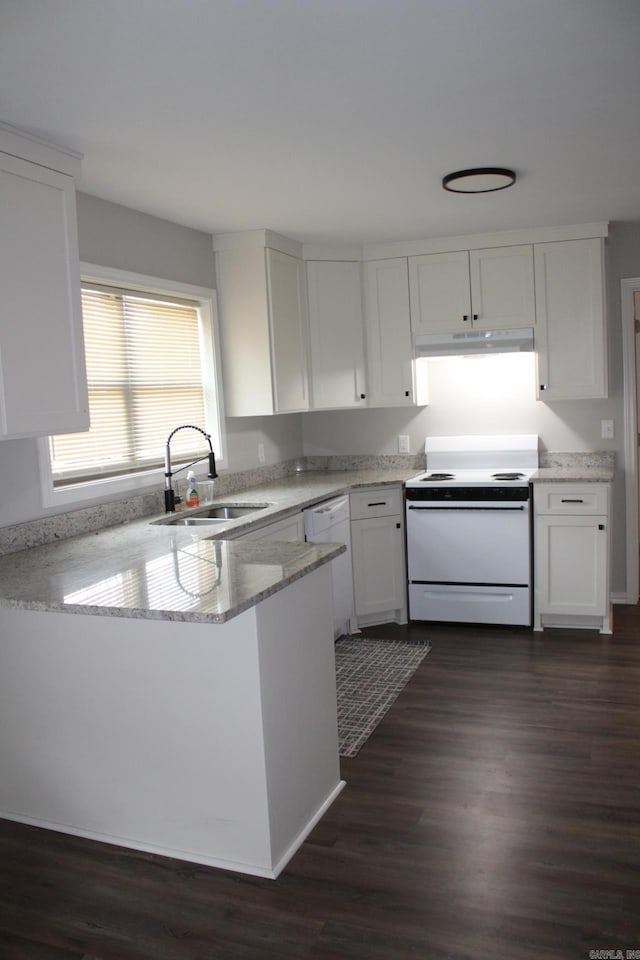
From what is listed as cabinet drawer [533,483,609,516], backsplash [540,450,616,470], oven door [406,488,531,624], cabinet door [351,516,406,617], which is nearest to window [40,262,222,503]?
cabinet door [351,516,406,617]

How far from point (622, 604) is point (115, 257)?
371cm

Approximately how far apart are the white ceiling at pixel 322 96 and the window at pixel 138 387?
0.52 metres

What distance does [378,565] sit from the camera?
4.69 m

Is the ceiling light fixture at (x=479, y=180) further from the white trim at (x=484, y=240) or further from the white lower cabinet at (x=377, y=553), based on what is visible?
the white lower cabinet at (x=377, y=553)

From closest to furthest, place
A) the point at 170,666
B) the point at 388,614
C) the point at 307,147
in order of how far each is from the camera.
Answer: the point at 170,666 → the point at 307,147 → the point at 388,614

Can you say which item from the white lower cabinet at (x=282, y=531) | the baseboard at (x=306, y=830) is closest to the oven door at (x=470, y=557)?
the white lower cabinet at (x=282, y=531)

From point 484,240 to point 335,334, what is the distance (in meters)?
1.08

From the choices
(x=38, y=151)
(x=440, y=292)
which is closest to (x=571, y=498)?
(x=440, y=292)

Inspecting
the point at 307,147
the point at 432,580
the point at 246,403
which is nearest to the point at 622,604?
the point at 432,580

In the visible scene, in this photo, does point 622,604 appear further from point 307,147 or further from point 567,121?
point 307,147

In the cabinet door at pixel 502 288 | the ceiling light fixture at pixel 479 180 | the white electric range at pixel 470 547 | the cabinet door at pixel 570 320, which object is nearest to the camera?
the ceiling light fixture at pixel 479 180

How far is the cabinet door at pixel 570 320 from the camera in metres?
4.56

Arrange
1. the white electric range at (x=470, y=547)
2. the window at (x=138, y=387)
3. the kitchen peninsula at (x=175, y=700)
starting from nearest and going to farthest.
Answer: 1. the kitchen peninsula at (x=175, y=700)
2. the window at (x=138, y=387)
3. the white electric range at (x=470, y=547)

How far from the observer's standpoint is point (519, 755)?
3006 millimetres
